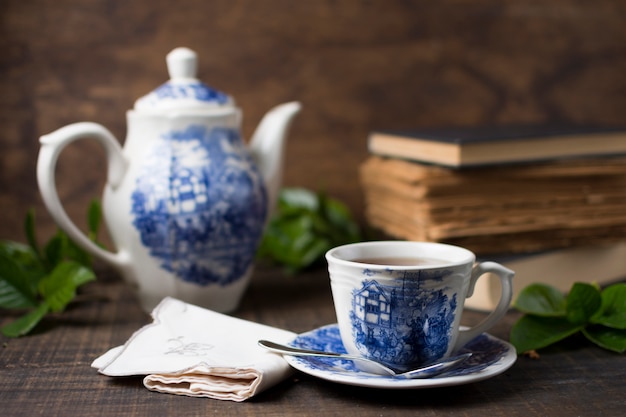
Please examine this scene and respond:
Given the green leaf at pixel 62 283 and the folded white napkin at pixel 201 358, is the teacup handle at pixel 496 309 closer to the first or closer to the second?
the folded white napkin at pixel 201 358

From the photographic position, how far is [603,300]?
2.46 feet

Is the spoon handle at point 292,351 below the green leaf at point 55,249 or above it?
above

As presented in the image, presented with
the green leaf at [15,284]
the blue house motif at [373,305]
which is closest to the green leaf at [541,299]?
the blue house motif at [373,305]

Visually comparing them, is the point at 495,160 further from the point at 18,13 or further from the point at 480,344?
the point at 18,13

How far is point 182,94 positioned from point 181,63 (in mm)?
44

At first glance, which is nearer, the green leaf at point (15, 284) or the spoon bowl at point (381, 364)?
the spoon bowl at point (381, 364)

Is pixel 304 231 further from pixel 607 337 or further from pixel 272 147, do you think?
pixel 607 337

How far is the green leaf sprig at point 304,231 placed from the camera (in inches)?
43.3

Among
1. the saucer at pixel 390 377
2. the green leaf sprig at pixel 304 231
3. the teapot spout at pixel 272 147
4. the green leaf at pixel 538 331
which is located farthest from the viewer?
the green leaf sprig at pixel 304 231

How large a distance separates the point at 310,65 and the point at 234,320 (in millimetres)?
588

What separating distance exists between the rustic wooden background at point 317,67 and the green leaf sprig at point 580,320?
558 mm

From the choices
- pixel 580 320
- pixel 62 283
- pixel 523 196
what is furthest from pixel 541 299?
pixel 62 283

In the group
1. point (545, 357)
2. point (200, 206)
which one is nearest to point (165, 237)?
point (200, 206)

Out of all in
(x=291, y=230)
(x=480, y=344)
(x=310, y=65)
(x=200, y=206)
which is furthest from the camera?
(x=310, y=65)
